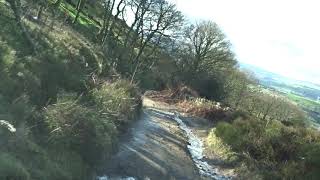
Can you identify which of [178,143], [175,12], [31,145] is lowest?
[178,143]

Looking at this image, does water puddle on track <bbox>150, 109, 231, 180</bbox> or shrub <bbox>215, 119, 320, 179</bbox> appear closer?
shrub <bbox>215, 119, 320, 179</bbox>

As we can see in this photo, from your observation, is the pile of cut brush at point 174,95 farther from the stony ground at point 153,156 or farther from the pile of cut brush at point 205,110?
the stony ground at point 153,156

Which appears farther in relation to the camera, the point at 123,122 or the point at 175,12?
the point at 175,12

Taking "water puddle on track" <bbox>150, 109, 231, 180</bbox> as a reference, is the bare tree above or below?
above

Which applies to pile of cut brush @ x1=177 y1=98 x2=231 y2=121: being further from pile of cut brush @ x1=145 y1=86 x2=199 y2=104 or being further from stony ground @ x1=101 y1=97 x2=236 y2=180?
stony ground @ x1=101 y1=97 x2=236 y2=180

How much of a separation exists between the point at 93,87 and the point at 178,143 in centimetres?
685

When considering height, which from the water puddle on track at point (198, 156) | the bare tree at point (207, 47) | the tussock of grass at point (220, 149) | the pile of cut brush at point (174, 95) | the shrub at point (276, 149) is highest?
the bare tree at point (207, 47)

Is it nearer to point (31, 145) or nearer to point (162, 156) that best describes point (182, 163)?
point (162, 156)

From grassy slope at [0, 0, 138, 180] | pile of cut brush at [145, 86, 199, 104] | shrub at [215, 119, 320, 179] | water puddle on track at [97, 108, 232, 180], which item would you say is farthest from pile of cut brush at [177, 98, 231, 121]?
grassy slope at [0, 0, 138, 180]

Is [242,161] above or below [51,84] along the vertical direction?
below

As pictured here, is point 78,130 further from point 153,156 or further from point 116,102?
point 116,102

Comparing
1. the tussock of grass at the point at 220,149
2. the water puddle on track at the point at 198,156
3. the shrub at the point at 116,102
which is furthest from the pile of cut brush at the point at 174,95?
the shrub at the point at 116,102

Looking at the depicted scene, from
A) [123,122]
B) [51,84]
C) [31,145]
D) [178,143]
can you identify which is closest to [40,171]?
[31,145]

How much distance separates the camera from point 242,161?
23250 mm
